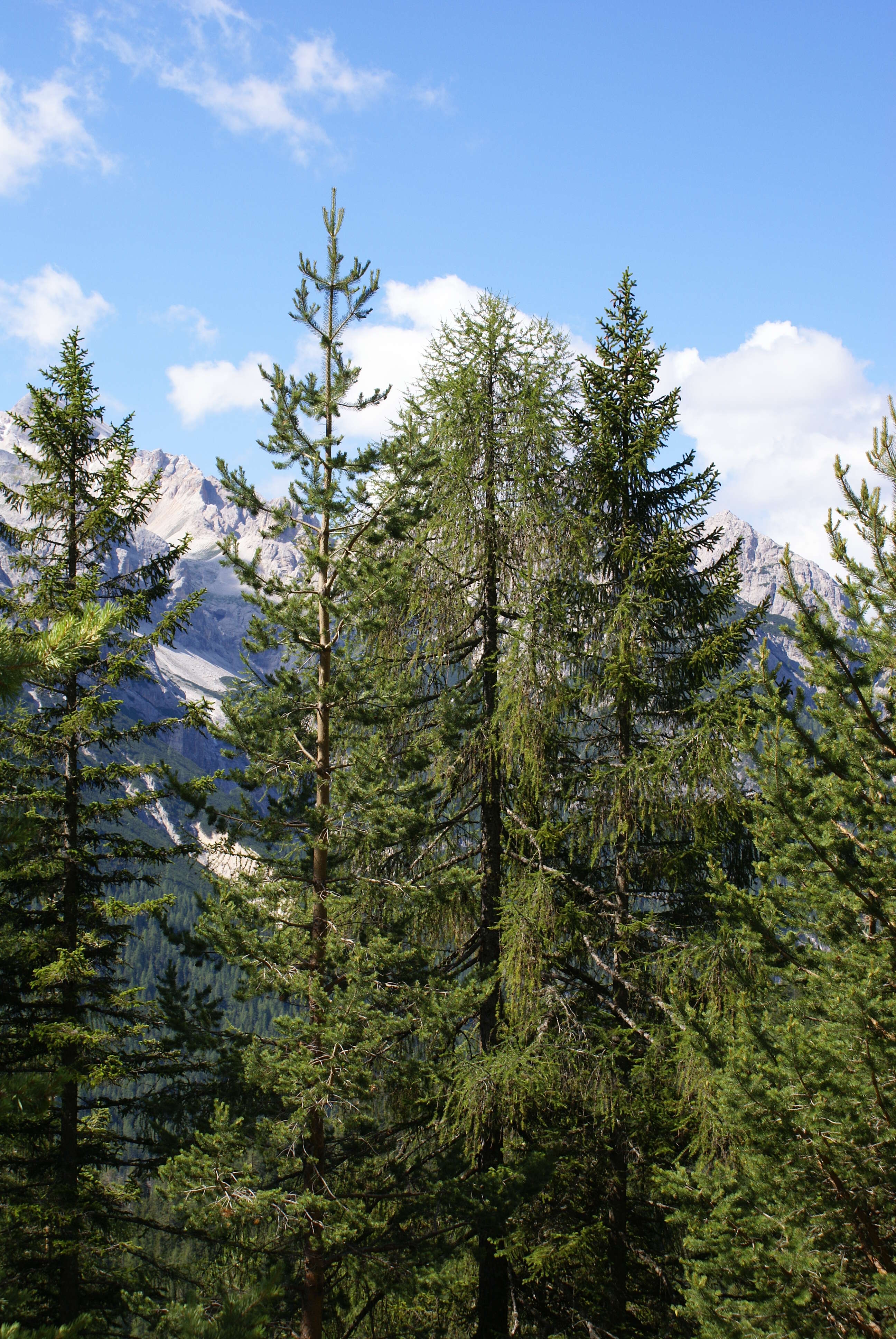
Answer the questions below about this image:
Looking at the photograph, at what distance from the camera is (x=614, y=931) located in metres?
9.90

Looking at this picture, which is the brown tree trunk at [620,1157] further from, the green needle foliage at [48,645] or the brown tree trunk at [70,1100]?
the green needle foliage at [48,645]

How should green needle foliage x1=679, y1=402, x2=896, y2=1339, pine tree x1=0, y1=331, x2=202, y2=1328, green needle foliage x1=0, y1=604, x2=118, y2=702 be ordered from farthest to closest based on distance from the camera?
pine tree x1=0, y1=331, x2=202, y2=1328
green needle foliage x1=679, y1=402, x2=896, y2=1339
green needle foliage x1=0, y1=604, x2=118, y2=702

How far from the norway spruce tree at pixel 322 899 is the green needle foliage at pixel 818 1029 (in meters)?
3.27

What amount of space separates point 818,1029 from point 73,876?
8.22m

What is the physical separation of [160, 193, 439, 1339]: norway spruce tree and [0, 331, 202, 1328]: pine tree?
140cm

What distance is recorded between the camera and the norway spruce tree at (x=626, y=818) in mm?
8891

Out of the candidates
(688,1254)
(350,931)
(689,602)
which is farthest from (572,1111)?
(689,602)

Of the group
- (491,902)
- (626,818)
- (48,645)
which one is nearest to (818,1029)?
(626,818)

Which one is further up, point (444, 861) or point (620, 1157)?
point (444, 861)

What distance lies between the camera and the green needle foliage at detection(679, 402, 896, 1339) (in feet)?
18.1

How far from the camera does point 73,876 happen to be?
991 cm

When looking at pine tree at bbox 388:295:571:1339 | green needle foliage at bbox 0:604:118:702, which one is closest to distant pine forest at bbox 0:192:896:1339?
pine tree at bbox 388:295:571:1339

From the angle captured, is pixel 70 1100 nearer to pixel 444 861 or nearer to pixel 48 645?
pixel 444 861

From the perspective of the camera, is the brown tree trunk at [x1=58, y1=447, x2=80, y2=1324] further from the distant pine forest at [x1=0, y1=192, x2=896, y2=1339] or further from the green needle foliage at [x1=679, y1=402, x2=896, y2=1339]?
the green needle foliage at [x1=679, y1=402, x2=896, y2=1339]
